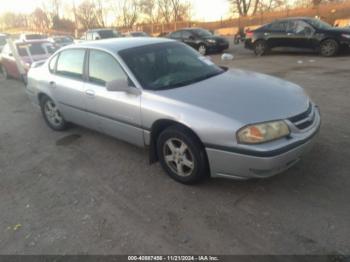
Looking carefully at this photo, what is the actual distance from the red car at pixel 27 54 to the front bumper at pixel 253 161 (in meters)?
8.70

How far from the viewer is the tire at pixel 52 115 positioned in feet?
17.7

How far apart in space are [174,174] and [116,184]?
0.72 m

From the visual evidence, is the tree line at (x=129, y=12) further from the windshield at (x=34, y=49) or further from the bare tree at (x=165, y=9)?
the windshield at (x=34, y=49)

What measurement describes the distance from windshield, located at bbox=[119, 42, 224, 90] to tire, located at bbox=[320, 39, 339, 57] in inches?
367

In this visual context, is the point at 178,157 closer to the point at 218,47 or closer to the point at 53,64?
the point at 53,64

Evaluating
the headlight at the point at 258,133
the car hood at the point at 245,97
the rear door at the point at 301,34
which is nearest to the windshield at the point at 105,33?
the rear door at the point at 301,34

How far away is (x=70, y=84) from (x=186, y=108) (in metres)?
2.29

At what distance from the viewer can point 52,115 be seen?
18.1 ft

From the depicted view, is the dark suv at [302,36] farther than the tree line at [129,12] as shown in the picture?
No

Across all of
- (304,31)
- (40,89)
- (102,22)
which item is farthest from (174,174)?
(102,22)

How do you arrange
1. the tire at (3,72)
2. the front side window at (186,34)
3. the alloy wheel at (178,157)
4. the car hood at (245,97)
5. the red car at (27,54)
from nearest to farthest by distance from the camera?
the car hood at (245,97), the alloy wheel at (178,157), the red car at (27,54), the tire at (3,72), the front side window at (186,34)

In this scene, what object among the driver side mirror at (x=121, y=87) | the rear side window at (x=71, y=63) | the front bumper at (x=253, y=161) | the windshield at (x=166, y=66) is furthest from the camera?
the rear side window at (x=71, y=63)

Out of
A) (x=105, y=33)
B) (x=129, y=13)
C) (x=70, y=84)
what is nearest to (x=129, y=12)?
(x=129, y=13)

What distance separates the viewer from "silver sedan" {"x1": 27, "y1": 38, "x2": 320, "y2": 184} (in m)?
2.94
